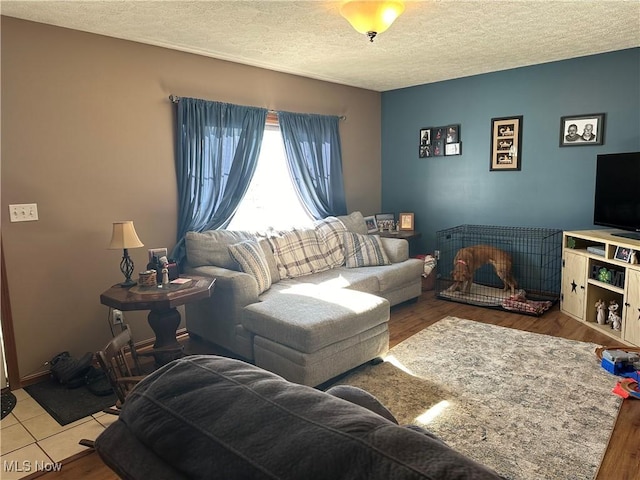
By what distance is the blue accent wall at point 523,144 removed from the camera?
420cm

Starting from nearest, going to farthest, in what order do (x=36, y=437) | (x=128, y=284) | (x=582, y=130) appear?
(x=36, y=437)
(x=128, y=284)
(x=582, y=130)

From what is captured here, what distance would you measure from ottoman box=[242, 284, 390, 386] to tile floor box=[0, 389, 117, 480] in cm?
101

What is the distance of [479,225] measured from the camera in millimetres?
5215

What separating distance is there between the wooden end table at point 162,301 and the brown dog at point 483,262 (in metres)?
2.71

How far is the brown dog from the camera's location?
470 centimetres

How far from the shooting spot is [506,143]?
4.88 metres

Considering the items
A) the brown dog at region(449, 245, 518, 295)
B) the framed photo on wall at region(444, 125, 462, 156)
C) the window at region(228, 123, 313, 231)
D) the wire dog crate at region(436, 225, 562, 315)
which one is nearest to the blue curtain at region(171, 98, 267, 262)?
the window at region(228, 123, 313, 231)

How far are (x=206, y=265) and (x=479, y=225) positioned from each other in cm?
320

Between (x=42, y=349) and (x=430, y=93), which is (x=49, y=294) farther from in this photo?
(x=430, y=93)

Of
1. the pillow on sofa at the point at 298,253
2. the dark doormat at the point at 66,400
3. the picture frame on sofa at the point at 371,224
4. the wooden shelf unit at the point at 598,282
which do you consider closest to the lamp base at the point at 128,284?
the dark doormat at the point at 66,400

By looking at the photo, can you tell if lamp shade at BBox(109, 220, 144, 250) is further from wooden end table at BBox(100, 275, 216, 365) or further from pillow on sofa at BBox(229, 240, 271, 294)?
pillow on sofa at BBox(229, 240, 271, 294)

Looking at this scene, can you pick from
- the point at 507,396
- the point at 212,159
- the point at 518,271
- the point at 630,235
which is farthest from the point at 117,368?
the point at 518,271

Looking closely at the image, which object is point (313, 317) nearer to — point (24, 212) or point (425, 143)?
point (24, 212)

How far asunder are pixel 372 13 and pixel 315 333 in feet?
6.35
